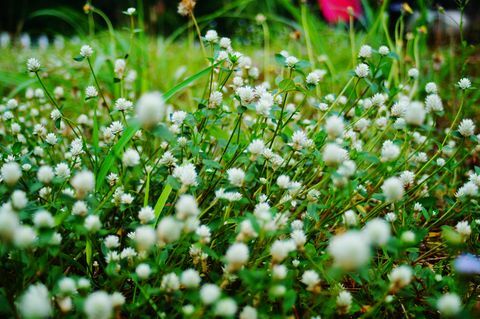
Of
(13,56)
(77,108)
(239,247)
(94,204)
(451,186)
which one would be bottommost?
(239,247)

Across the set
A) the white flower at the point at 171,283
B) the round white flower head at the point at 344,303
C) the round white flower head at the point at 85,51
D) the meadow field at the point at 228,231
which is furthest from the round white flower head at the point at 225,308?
the round white flower head at the point at 85,51

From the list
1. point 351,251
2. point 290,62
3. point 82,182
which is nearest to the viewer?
point 351,251

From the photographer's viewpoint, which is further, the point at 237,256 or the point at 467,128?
the point at 467,128

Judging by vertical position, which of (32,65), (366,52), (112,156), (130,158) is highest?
(366,52)

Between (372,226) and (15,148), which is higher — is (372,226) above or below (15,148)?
below

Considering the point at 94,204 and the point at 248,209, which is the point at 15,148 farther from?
the point at 248,209

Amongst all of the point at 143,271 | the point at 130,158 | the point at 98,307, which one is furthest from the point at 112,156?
the point at 98,307

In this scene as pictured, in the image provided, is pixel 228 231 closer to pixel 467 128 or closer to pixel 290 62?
pixel 290 62

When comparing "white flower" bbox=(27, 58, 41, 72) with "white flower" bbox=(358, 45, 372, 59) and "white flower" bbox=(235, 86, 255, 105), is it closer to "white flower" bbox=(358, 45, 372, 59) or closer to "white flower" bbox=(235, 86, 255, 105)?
"white flower" bbox=(235, 86, 255, 105)

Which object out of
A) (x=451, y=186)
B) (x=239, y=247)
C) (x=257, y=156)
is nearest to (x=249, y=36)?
(x=451, y=186)

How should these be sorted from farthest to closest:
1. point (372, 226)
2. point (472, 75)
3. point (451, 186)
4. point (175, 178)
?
point (472, 75), point (451, 186), point (175, 178), point (372, 226)

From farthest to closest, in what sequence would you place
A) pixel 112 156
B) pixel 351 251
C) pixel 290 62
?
pixel 290 62 → pixel 112 156 → pixel 351 251
